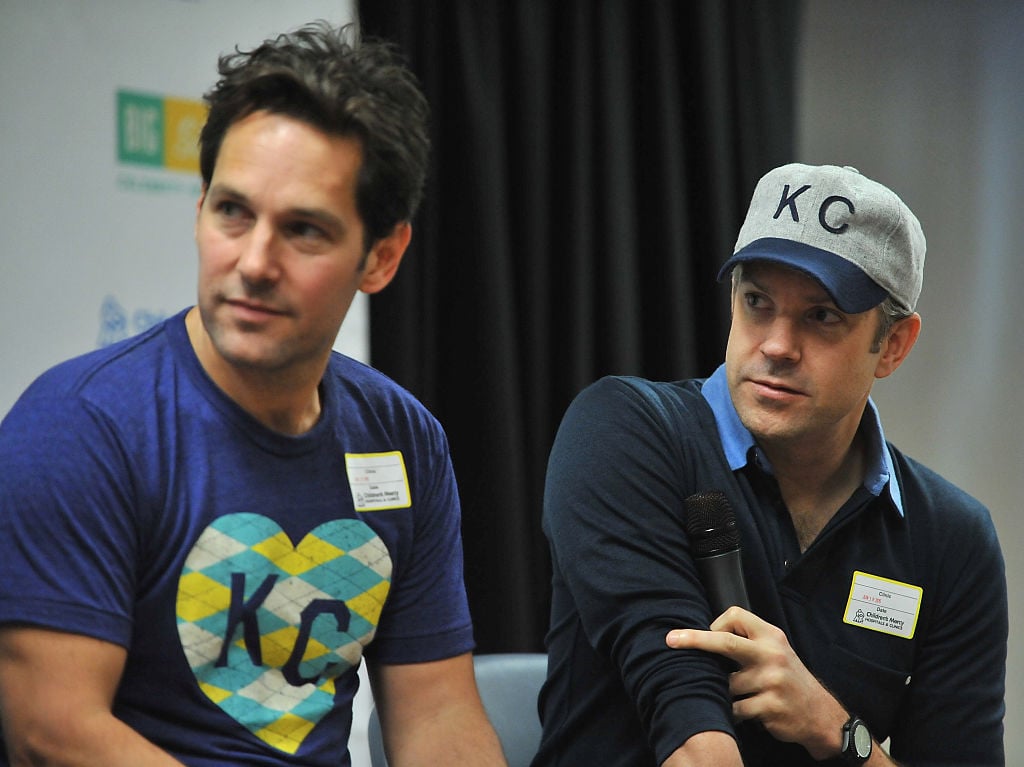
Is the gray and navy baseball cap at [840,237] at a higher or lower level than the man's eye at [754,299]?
higher

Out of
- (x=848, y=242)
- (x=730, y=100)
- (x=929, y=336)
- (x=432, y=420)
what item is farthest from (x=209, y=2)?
(x=929, y=336)

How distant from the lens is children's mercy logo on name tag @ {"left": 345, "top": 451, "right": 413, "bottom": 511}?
4.97 feet

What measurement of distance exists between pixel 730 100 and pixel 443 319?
1.02m

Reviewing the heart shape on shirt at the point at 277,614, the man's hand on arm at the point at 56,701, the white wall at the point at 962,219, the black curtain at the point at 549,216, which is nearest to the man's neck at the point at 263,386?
the heart shape on shirt at the point at 277,614

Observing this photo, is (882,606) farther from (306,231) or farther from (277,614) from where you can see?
(306,231)

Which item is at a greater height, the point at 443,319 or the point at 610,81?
the point at 610,81

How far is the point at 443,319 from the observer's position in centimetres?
282

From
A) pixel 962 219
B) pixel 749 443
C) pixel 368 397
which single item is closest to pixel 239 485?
pixel 368 397

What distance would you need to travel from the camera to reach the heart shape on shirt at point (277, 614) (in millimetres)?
1349

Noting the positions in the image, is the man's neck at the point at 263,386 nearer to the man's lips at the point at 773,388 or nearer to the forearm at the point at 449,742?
the forearm at the point at 449,742

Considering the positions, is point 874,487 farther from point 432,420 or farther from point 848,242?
point 432,420

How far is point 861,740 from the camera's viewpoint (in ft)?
5.15

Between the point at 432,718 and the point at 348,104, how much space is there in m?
0.81

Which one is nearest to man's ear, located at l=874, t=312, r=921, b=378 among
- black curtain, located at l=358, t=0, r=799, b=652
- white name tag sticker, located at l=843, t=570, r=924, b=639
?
white name tag sticker, located at l=843, t=570, r=924, b=639
